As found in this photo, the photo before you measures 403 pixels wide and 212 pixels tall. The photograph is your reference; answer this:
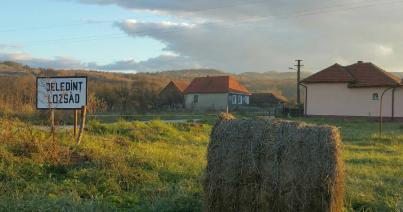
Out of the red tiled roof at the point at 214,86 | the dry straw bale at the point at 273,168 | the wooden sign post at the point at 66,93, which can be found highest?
the red tiled roof at the point at 214,86

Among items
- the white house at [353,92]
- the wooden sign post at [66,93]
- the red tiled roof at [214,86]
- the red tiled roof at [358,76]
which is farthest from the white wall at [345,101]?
the wooden sign post at [66,93]

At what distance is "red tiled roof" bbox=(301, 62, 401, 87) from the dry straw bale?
120 feet

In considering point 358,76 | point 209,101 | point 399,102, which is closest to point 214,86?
point 209,101

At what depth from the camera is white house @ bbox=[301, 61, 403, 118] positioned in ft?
136

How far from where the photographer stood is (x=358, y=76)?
43.8m

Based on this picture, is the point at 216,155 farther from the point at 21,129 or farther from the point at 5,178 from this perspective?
the point at 21,129

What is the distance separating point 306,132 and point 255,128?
25.1 inches

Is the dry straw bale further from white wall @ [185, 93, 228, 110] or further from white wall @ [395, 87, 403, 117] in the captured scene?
white wall @ [185, 93, 228, 110]

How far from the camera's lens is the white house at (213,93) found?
70.2 meters

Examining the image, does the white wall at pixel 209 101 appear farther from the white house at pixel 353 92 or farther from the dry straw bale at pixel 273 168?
the dry straw bale at pixel 273 168

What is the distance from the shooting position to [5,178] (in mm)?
8445

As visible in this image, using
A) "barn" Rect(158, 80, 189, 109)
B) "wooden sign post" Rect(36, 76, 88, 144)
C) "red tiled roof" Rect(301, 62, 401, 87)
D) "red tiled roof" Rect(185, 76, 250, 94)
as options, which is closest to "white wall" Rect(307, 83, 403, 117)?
"red tiled roof" Rect(301, 62, 401, 87)

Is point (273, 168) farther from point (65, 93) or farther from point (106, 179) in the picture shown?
point (65, 93)

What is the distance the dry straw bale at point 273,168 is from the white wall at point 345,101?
36.4 m
